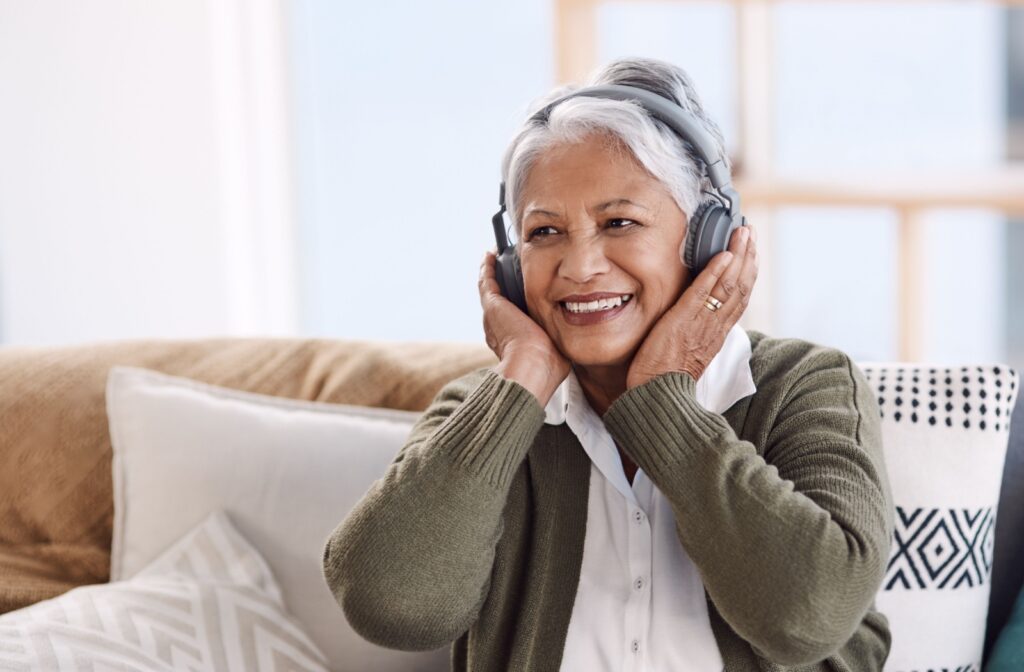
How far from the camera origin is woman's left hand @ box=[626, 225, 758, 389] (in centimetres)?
133

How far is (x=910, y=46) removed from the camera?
366 cm

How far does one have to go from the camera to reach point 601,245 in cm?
134

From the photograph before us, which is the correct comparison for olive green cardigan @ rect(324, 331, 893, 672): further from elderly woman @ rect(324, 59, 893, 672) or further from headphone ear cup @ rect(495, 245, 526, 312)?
headphone ear cup @ rect(495, 245, 526, 312)

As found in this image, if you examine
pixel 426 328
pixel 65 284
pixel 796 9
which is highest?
pixel 796 9

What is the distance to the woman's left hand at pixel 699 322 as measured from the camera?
4.35 feet

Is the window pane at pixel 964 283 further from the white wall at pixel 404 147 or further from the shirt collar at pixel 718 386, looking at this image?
the shirt collar at pixel 718 386

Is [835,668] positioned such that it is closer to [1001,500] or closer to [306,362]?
[1001,500]

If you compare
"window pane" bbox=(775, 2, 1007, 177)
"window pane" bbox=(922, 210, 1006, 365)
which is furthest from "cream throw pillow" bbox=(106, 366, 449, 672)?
"window pane" bbox=(922, 210, 1006, 365)

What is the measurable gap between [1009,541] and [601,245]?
0.74m

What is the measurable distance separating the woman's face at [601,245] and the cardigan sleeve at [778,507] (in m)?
0.10

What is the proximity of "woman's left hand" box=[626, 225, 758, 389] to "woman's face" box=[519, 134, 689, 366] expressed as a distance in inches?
1.2

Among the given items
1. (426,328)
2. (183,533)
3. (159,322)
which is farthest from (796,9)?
(183,533)

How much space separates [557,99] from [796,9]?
8.46 feet

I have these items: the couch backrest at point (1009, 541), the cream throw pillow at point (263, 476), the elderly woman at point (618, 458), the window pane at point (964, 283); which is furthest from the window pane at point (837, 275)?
the elderly woman at point (618, 458)
